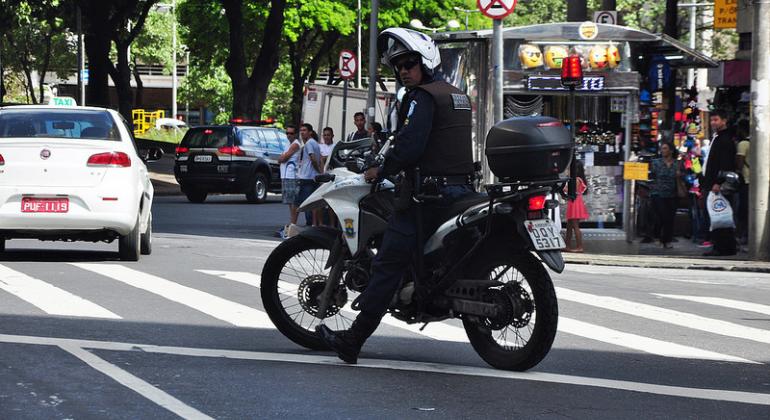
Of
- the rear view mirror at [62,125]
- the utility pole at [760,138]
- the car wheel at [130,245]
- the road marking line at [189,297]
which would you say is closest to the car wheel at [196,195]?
the utility pole at [760,138]

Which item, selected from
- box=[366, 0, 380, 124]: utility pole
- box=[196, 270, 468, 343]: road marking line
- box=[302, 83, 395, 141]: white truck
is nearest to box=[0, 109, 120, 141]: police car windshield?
box=[196, 270, 468, 343]: road marking line

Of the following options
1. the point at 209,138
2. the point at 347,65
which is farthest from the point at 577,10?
the point at 209,138

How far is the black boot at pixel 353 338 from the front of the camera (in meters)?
8.01

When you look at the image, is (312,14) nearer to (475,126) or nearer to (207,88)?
(475,126)

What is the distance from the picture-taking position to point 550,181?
7602 mm

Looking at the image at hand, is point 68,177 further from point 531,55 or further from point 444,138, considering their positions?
point 531,55

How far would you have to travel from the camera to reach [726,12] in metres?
26.9

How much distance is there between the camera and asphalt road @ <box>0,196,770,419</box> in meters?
6.85

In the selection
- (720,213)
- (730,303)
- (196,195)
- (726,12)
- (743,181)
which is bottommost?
(196,195)

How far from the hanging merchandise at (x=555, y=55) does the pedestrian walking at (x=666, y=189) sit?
2.05 metres

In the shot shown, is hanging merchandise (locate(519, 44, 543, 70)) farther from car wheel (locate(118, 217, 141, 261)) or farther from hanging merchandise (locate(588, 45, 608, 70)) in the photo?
car wheel (locate(118, 217, 141, 261))

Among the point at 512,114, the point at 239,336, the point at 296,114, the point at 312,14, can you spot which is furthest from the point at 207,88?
the point at 239,336

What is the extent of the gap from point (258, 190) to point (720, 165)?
15.3 metres

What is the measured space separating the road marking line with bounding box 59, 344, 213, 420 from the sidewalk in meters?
9.92
